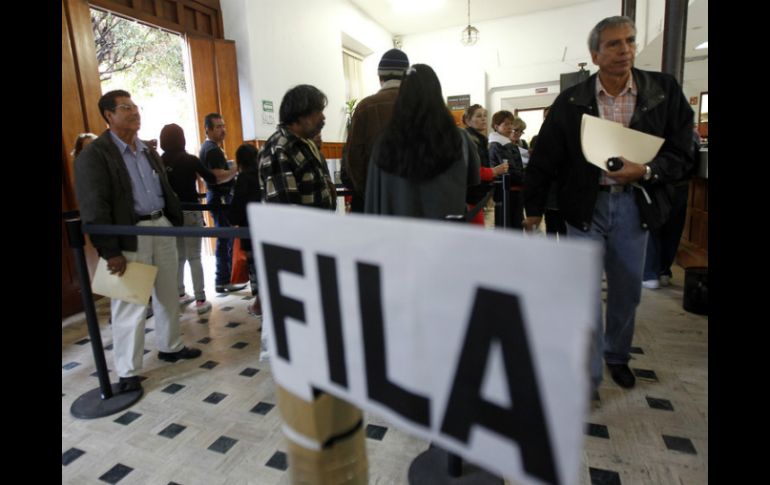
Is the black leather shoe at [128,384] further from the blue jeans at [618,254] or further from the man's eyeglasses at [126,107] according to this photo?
the blue jeans at [618,254]

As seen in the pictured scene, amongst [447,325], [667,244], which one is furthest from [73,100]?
[667,244]

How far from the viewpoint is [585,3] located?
27.8 ft

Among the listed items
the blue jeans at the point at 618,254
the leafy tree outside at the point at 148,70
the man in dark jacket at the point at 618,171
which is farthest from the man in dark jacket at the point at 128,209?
the leafy tree outside at the point at 148,70

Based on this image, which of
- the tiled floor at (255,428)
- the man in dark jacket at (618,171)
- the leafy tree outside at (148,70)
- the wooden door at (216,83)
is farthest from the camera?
the wooden door at (216,83)

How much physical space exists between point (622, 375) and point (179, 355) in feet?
7.57

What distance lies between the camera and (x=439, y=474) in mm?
1454

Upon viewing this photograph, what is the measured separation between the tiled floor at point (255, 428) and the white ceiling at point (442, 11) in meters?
7.32

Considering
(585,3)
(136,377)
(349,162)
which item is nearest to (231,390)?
(136,377)

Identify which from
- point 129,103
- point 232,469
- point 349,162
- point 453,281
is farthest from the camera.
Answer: point 129,103

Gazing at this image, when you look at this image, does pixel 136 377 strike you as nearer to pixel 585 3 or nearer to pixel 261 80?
pixel 261 80

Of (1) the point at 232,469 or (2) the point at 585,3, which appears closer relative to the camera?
(1) the point at 232,469

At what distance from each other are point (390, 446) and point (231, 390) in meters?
0.91

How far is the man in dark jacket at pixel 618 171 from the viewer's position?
5.39ft

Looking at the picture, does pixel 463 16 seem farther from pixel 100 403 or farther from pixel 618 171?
pixel 100 403
